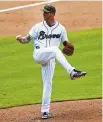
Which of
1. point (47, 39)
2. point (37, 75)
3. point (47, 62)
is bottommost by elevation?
point (37, 75)

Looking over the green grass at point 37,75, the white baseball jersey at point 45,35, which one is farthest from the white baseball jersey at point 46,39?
the green grass at point 37,75

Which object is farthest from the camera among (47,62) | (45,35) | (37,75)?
(37,75)

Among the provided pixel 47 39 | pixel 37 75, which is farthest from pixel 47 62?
pixel 37 75

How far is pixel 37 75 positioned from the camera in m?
14.5

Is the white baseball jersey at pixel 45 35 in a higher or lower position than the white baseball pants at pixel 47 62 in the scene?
higher

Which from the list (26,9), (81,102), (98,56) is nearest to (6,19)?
(26,9)

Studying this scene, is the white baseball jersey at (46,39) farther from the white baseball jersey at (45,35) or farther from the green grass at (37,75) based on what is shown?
the green grass at (37,75)

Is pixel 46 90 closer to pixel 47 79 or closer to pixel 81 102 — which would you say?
pixel 47 79

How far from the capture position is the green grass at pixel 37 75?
12797 mm

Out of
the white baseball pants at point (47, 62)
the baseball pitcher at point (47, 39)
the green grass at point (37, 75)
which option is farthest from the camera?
the green grass at point (37, 75)

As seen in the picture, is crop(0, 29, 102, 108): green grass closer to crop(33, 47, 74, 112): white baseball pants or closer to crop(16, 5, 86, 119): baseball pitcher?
crop(33, 47, 74, 112): white baseball pants

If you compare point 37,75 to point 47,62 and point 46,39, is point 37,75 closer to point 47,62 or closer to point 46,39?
point 47,62

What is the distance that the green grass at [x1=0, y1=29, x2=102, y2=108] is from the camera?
12.8 meters

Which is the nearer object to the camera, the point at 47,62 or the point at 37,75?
the point at 47,62
